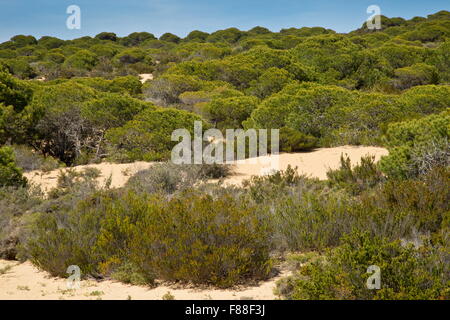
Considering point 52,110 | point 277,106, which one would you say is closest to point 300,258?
point 277,106

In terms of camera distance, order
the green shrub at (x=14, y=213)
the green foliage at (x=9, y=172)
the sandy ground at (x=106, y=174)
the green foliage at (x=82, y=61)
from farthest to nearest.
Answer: the green foliage at (x=82, y=61) < the sandy ground at (x=106, y=174) < the green foliage at (x=9, y=172) < the green shrub at (x=14, y=213)

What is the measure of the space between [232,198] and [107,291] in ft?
6.77

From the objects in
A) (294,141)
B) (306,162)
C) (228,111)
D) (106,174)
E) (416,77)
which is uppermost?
(416,77)

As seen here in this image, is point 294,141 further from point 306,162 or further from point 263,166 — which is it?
point 263,166

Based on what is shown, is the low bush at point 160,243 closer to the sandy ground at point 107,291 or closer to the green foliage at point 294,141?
the sandy ground at point 107,291

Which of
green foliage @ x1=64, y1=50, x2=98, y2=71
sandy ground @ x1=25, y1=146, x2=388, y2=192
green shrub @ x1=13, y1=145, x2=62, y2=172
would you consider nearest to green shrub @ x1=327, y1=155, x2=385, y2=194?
sandy ground @ x1=25, y1=146, x2=388, y2=192

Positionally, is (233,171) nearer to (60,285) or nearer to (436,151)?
(436,151)

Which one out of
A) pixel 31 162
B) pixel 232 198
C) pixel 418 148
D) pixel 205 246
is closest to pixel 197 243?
pixel 205 246

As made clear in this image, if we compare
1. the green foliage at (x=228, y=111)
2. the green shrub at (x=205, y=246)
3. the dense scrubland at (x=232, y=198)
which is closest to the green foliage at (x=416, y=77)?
the dense scrubland at (x=232, y=198)

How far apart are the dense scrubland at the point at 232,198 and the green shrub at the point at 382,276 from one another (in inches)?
0.5

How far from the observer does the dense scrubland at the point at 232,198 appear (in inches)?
161

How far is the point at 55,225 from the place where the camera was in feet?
18.9

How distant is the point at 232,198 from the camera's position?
225 inches
